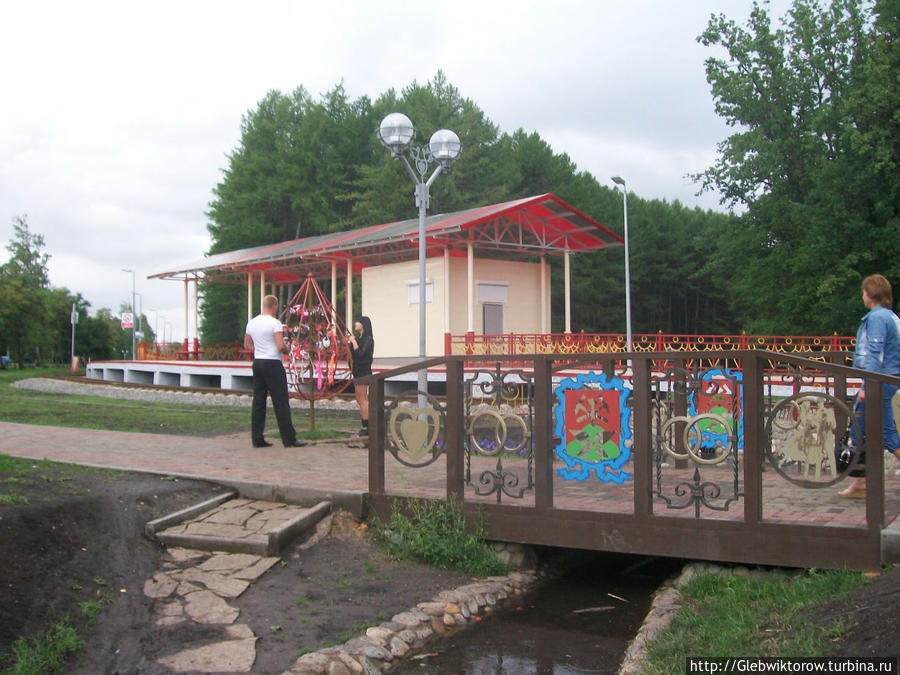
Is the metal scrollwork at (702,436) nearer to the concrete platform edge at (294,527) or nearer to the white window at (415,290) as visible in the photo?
the concrete platform edge at (294,527)

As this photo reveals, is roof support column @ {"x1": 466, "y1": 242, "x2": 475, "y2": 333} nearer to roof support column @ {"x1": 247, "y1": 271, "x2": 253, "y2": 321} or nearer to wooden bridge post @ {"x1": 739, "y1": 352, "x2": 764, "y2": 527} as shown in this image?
roof support column @ {"x1": 247, "y1": 271, "x2": 253, "y2": 321}

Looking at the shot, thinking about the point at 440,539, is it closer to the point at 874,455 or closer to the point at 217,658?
the point at 217,658

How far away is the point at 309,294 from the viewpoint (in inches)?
434

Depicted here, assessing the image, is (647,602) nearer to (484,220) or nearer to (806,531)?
(806,531)

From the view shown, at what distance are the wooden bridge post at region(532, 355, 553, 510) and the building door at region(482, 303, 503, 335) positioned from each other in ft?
68.0

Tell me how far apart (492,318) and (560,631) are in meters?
22.1

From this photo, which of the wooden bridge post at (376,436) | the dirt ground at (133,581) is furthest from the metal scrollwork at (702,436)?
the wooden bridge post at (376,436)

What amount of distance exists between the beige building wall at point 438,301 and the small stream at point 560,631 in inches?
768

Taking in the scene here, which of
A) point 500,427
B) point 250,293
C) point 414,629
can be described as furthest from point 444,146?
point 250,293

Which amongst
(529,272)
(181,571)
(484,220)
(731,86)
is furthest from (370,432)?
(731,86)

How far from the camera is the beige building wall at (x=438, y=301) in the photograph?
26328 mm

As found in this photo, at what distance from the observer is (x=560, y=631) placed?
5211 millimetres

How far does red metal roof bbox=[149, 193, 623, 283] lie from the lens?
2466cm

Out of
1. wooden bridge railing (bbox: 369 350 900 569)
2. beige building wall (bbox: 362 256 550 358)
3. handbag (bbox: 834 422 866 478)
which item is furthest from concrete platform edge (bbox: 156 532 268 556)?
beige building wall (bbox: 362 256 550 358)
